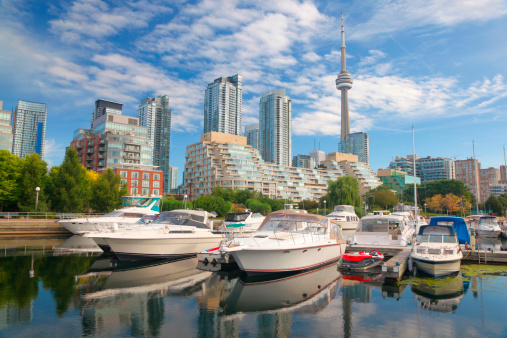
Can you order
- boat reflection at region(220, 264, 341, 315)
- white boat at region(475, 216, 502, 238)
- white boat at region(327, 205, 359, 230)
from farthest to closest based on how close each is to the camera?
white boat at region(327, 205, 359, 230)
white boat at region(475, 216, 502, 238)
boat reflection at region(220, 264, 341, 315)

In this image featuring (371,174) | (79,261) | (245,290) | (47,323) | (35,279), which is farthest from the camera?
(371,174)

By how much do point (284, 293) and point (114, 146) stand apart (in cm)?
8412

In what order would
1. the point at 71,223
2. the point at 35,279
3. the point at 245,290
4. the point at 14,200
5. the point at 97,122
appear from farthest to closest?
the point at 97,122, the point at 14,200, the point at 71,223, the point at 35,279, the point at 245,290

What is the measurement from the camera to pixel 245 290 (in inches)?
513

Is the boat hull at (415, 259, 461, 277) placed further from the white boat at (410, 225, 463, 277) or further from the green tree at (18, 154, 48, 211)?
the green tree at (18, 154, 48, 211)

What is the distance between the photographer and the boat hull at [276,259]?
14.0m

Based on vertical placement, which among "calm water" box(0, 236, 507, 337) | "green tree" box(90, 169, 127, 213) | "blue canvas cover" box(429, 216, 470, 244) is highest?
"green tree" box(90, 169, 127, 213)

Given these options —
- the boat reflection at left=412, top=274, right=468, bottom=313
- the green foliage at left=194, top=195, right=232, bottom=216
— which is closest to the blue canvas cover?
the boat reflection at left=412, top=274, right=468, bottom=313

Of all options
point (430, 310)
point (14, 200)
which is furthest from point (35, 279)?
point (14, 200)

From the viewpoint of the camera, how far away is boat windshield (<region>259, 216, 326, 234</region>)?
1704 cm

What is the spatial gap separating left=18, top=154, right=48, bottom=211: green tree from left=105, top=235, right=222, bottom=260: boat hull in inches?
1044

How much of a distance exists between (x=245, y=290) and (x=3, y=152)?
42581 millimetres

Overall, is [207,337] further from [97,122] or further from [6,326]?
[97,122]

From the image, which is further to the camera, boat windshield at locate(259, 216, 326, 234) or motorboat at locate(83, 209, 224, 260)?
motorboat at locate(83, 209, 224, 260)
